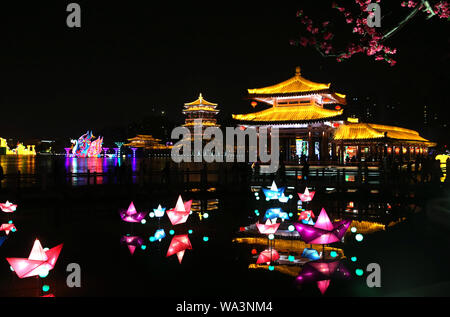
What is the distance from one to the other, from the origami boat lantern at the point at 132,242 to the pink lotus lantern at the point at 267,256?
2952 millimetres

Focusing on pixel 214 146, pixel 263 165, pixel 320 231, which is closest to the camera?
pixel 320 231

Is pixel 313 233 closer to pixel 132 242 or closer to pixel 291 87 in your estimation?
pixel 132 242

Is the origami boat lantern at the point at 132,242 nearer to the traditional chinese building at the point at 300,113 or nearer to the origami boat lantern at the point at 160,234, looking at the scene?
the origami boat lantern at the point at 160,234

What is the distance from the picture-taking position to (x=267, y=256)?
8383 millimetres

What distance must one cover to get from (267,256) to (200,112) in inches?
2616

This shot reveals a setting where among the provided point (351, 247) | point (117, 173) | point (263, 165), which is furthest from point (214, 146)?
point (351, 247)

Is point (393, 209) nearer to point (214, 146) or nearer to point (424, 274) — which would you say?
point (424, 274)

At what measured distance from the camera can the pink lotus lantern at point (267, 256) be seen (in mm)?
8059

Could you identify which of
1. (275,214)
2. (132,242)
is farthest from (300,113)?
(132,242)

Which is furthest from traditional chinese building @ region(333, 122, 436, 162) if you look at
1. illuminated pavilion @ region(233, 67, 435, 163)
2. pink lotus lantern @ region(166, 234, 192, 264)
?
pink lotus lantern @ region(166, 234, 192, 264)

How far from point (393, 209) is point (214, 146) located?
5911 cm

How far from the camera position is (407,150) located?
42969 mm

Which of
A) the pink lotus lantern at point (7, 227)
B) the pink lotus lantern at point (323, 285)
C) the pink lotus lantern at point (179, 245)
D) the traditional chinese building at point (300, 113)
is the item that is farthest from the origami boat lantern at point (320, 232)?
the traditional chinese building at point (300, 113)
